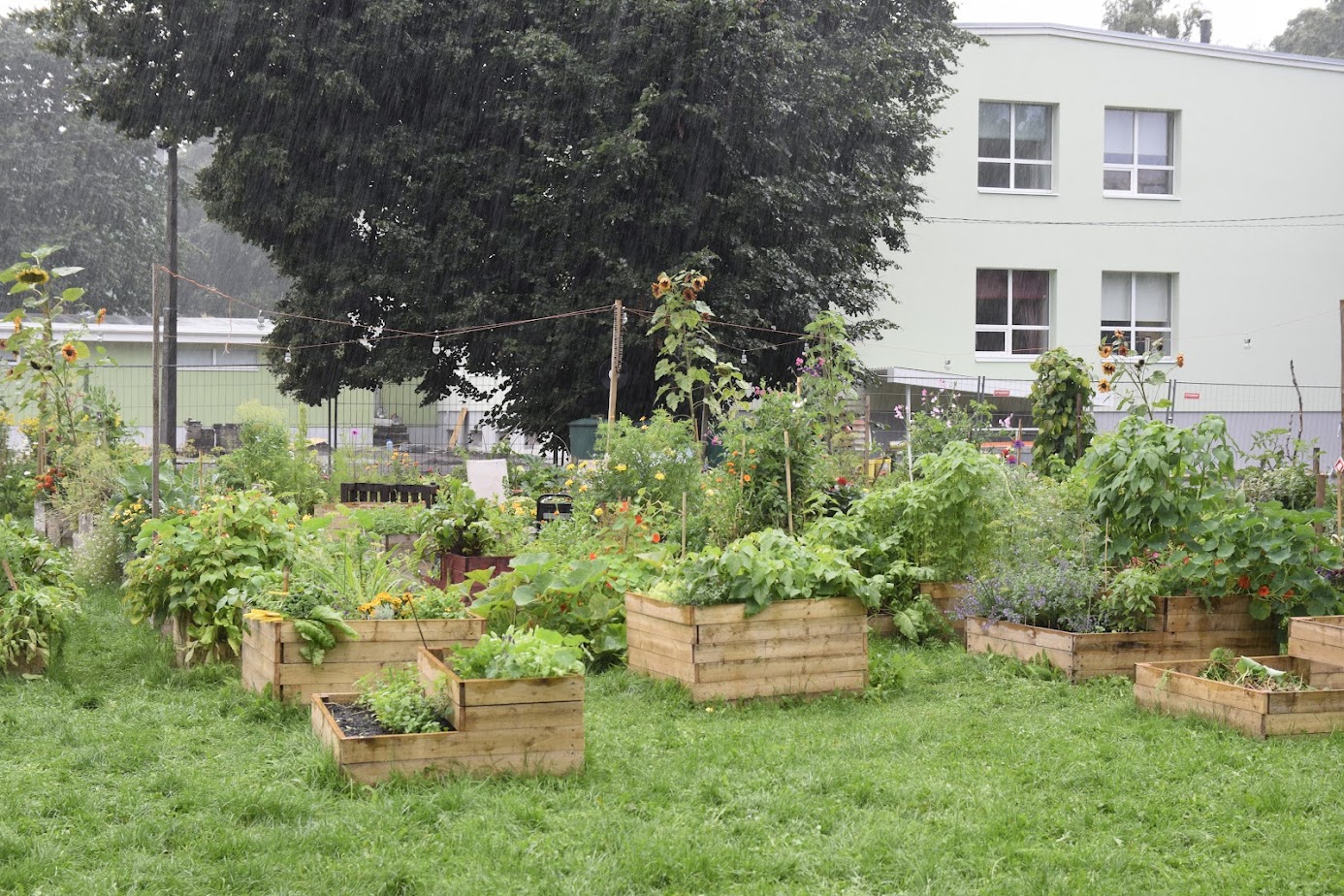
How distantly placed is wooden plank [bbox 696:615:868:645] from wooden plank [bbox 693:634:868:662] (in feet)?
0.06

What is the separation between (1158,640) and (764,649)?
2164mm

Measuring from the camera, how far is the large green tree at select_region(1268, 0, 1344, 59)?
3912 cm

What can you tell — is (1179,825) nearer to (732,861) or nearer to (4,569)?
(732,861)

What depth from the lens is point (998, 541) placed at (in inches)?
293

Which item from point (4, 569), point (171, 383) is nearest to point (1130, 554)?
point (4, 569)

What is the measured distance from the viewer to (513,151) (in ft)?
52.8

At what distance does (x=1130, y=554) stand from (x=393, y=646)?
3.94 m

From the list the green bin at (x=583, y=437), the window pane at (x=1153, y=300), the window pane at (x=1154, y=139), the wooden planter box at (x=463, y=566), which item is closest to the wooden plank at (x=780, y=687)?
the wooden planter box at (x=463, y=566)

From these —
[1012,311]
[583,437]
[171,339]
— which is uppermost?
[1012,311]

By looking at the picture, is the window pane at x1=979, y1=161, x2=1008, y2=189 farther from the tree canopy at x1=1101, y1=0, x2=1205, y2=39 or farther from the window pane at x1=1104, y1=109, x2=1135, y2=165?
the tree canopy at x1=1101, y1=0, x2=1205, y2=39

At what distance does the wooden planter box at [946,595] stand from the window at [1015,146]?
16585 millimetres

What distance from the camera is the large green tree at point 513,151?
50.3 ft

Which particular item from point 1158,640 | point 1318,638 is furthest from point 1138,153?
point 1318,638

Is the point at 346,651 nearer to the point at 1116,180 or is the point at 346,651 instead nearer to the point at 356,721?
the point at 356,721
